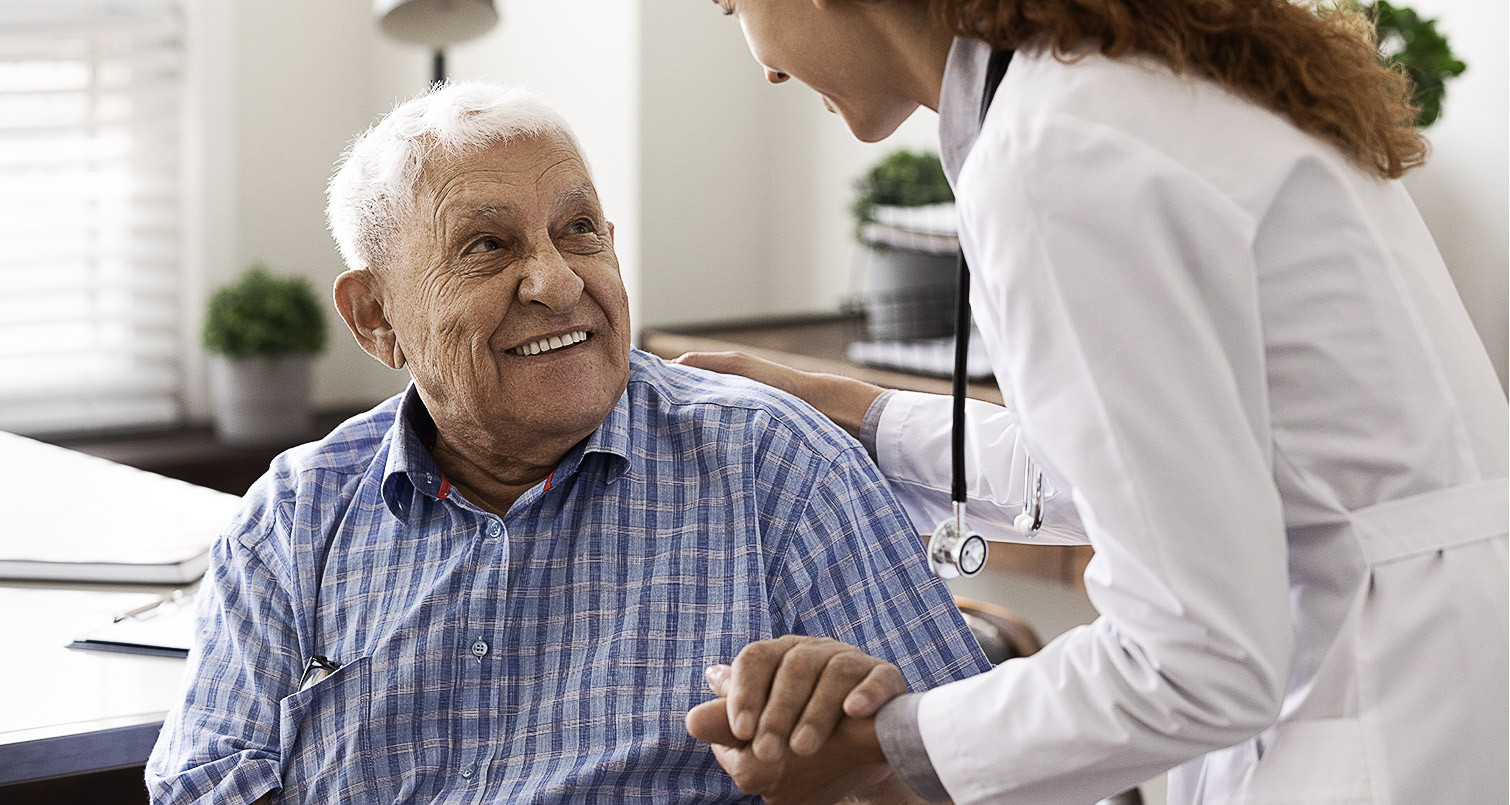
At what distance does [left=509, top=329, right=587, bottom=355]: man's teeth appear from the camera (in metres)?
1.38

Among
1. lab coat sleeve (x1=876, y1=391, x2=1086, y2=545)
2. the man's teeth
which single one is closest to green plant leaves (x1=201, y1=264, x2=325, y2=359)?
the man's teeth

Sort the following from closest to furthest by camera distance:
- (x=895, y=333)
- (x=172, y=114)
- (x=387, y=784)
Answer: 1. (x=387, y=784)
2. (x=895, y=333)
3. (x=172, y=114)

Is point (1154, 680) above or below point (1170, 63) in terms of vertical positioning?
below

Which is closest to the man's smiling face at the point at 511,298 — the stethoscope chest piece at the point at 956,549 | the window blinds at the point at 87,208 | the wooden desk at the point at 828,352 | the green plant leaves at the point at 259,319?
the stethoscope chest piece at the point at 956,549

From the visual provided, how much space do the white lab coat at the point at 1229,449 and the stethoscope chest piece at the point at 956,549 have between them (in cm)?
21

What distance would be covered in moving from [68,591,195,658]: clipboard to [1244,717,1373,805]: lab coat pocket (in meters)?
1.15

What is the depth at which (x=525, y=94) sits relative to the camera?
143 cm

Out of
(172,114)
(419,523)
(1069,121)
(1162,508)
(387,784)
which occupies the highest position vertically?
(172,114)

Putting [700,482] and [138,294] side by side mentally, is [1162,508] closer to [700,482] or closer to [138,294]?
[700,482]

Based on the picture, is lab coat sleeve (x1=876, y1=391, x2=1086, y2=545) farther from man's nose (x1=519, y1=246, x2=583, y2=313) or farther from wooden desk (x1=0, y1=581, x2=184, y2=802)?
wooden desk (x1=0, y1=581, x2=184, y2=802)

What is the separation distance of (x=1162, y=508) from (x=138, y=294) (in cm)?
357

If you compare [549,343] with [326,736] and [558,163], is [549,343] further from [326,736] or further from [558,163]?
[326,736]

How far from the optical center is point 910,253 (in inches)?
106

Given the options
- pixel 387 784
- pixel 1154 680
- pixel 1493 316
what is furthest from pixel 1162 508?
pixel 1493 316
